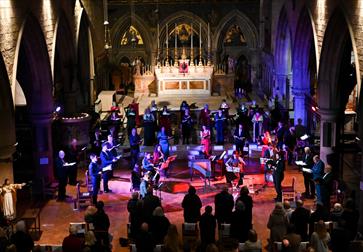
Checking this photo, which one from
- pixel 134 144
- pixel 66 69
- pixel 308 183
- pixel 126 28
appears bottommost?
pixel 308 183

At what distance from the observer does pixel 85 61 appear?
29422 millimetres

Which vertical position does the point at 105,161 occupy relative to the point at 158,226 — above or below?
above

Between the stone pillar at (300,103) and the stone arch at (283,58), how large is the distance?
2.55m

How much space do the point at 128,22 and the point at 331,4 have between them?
18570mm

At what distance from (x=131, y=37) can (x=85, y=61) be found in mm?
8056

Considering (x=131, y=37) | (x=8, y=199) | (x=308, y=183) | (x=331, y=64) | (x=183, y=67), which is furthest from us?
(x=131, y=37)

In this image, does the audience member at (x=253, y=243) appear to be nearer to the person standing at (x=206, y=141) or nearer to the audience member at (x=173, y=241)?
the audience member at (x=173, y=241)

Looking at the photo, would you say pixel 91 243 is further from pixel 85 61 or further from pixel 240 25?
pixel 240 25

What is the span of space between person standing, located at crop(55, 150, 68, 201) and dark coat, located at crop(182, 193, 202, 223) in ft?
16.3

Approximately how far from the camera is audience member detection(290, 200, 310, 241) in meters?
14.1

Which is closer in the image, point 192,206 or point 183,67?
point 192,206

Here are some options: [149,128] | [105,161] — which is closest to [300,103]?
[149,128]

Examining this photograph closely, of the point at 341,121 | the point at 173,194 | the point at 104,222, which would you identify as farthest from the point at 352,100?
the point at 104,222

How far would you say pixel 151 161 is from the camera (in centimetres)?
1952
